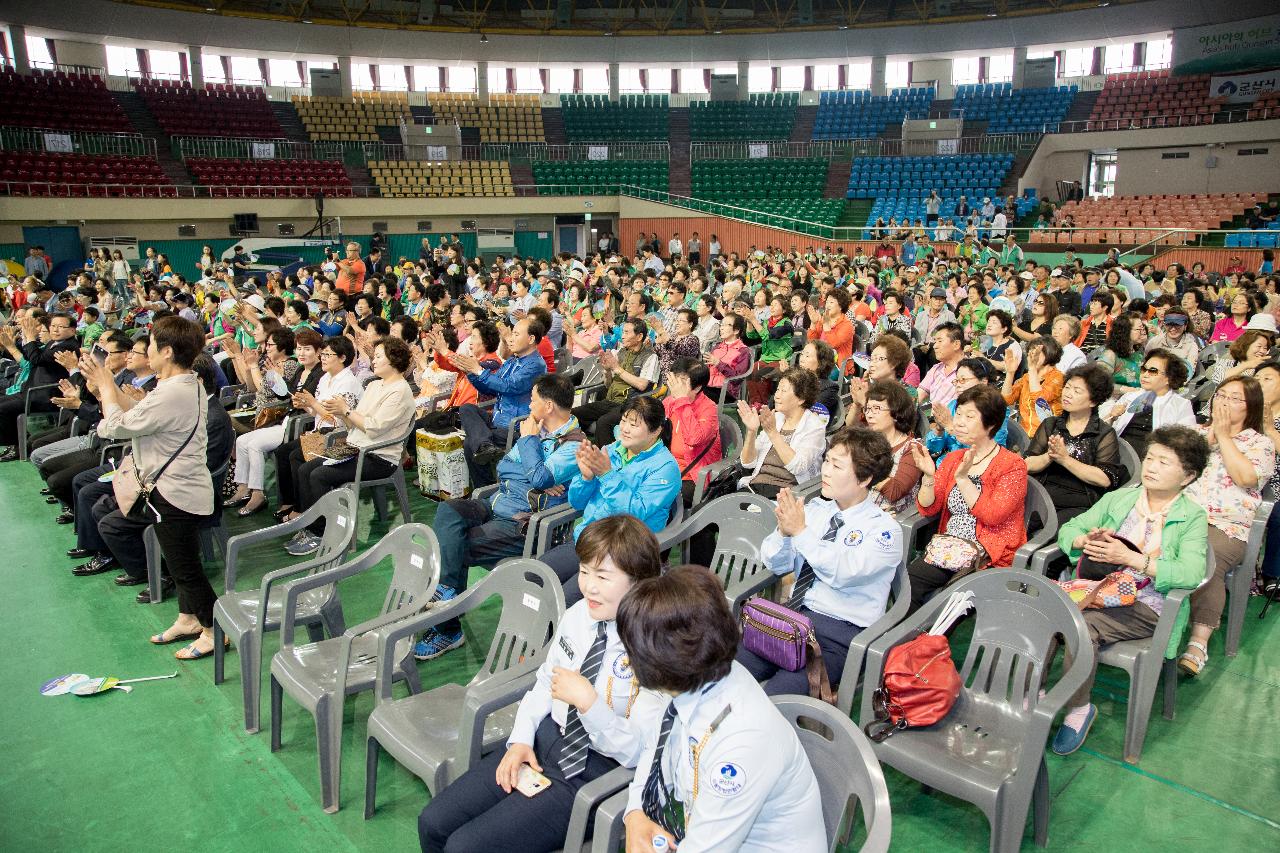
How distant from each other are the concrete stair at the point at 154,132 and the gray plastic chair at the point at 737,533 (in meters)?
21.5

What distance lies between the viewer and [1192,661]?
367cm

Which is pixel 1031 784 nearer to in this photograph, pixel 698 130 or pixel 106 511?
pixel 106 511

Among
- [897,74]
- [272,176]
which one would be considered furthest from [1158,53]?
[272,176]

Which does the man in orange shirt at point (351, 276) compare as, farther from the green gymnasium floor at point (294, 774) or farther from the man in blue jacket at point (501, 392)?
the green gymnasium floor at point (294, 774)

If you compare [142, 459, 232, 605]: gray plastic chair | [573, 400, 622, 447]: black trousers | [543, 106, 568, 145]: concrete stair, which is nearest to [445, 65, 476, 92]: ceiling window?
[543, 106, 568, 145]: concrete stair

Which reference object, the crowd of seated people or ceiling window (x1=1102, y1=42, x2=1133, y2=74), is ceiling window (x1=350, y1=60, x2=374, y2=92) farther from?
ceiling window (x1=1102, y1=42, x2=1133, y2=74)

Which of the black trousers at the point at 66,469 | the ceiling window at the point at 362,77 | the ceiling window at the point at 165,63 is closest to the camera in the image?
the black trousers at the point at 66,469

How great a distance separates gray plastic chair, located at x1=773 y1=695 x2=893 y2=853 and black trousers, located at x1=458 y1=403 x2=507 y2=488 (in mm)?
3540

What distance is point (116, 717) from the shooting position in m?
3.73

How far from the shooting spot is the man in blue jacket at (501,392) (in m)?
5.50

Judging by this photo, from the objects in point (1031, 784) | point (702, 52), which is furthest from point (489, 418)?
point (702, 52)

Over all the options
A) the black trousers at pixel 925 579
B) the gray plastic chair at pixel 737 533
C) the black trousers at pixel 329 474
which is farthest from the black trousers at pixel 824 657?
the black trousers at pixel 329 474

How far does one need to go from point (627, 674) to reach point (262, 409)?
15.4ft

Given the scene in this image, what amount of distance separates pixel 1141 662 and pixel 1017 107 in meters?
26.9
